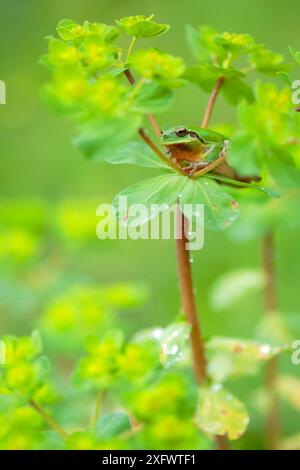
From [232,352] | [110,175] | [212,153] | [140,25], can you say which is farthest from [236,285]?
[110,175]

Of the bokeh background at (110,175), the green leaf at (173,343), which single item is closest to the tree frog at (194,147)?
the green leaf at (173,343)

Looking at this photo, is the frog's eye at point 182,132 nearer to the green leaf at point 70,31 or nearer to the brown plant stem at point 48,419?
the green leaf at point 70,31

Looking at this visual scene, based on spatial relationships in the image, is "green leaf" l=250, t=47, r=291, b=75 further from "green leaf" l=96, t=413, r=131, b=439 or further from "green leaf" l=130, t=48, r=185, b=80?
Result: "green leaf" l=96, t=413, r=131, b=439

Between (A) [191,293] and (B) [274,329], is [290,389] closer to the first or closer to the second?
(B) [274,329]

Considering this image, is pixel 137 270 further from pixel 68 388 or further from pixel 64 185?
pixel 68 388
